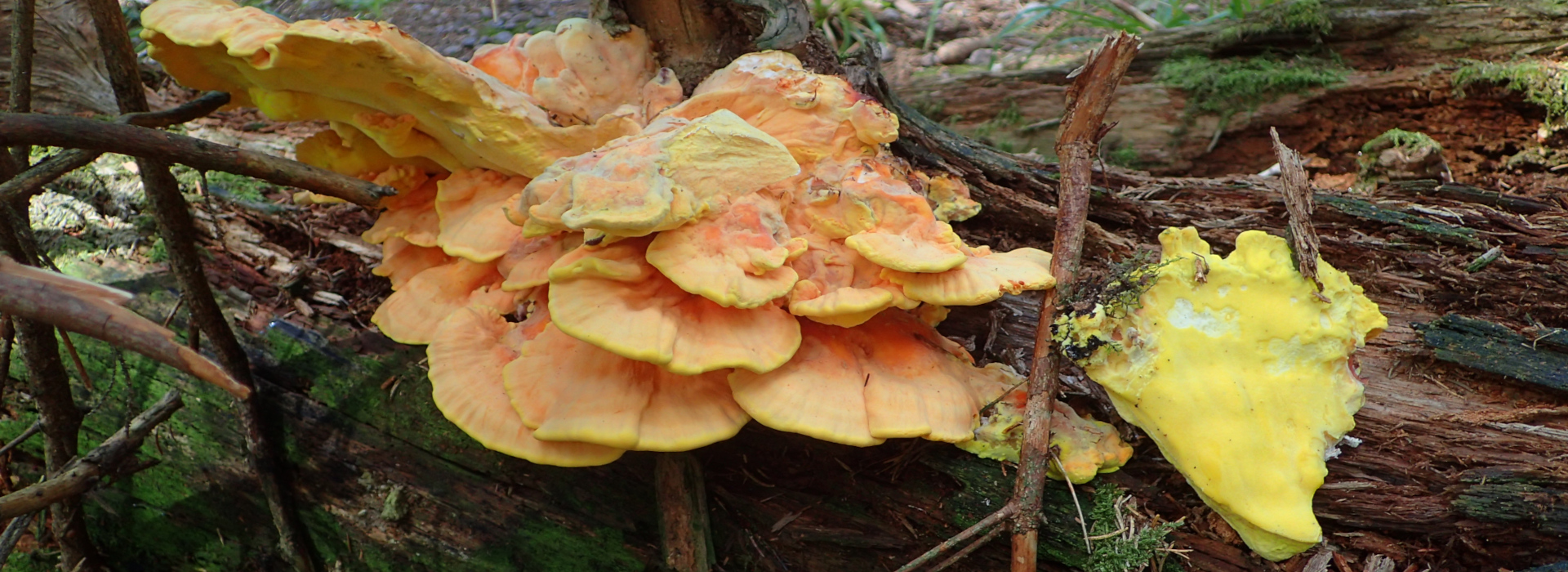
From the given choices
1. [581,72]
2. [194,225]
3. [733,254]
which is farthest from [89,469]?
[733,254]

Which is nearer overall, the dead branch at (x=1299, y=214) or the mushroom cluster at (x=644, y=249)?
the mushroom cluster at (x=644, y=249)

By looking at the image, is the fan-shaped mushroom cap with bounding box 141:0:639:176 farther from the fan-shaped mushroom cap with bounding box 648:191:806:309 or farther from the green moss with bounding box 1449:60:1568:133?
the green moss with bounding box 1449:60:1568:133

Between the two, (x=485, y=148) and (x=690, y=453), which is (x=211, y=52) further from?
(x=690, y=453)

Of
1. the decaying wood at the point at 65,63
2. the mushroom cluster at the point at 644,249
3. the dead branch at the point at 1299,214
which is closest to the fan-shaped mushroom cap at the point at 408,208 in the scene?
the mushroom cluster at the point at 644,249

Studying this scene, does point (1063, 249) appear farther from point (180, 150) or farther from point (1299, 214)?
point (180, 150)

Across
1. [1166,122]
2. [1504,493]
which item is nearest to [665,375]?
[1504,493]

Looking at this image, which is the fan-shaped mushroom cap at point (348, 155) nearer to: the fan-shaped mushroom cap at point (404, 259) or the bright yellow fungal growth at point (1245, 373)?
the fan-shaped mushroom cap at point (404, 259)
